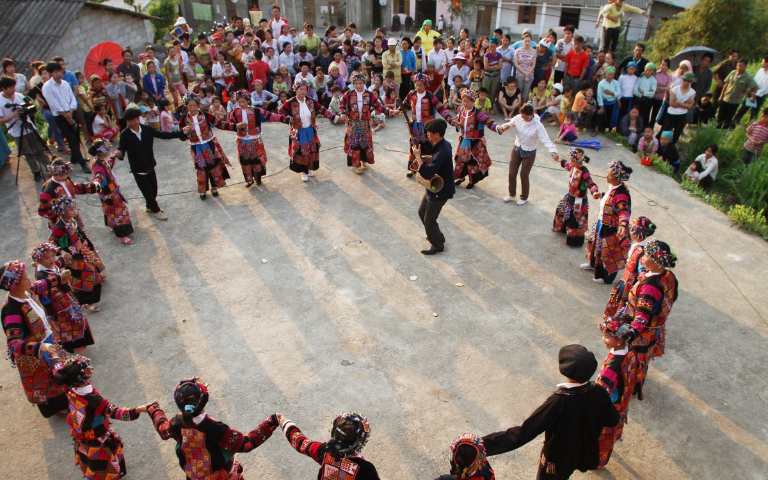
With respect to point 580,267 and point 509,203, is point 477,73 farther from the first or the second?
point 580,267

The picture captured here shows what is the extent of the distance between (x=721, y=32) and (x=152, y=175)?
42.1ft

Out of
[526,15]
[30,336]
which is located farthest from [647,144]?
[526,15]

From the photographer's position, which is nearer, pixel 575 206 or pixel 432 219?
pixel 432 219

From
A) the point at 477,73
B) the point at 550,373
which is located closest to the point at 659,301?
the point at 550,373

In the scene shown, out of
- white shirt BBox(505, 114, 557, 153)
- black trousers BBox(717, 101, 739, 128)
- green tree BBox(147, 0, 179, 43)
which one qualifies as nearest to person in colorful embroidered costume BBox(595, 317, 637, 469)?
white shirt BBox(505, 114, 557, 153)

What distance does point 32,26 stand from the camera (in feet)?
41.1

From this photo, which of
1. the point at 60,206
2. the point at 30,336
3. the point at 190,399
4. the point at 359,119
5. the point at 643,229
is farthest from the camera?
the point at 359,119

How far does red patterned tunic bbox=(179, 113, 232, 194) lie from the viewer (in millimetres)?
7387

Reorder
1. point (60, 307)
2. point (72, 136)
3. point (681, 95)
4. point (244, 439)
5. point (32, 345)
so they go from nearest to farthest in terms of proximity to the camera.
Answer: point (244, 439), point (32, 345), point (60, 307), point (72, 136), point (681, 95)

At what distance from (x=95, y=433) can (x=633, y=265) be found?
4327 millimetres

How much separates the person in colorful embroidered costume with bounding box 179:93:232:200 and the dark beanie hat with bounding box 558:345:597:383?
235 inches

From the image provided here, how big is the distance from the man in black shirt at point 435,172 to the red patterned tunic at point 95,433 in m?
3.82

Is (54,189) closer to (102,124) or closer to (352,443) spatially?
(102,124)

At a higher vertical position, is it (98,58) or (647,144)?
(98,58)
